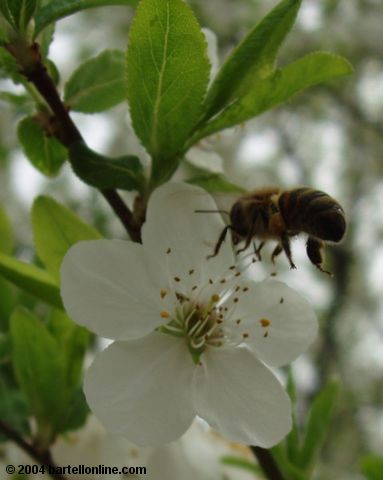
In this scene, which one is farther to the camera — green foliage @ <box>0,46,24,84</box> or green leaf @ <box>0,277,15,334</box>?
green leaf @ <box>0,277,15,334</box>

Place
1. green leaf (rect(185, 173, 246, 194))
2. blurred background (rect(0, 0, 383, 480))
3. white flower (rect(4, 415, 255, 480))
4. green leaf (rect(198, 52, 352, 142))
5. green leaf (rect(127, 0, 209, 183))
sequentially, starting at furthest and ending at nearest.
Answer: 1. blurred background (rect(0, 0, 383, 480))
2. white flower (rect(4, 415, 255, 480))
3. green leaf (rect(185, 173, 246, 194))
4. green leaf (rect(198, 52, 352, 142))
5. green leaf (rect(127, 0, 209, 183))

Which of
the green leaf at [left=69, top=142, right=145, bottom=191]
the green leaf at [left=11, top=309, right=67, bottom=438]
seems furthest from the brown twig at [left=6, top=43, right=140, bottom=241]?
the green leaf at [left=11, top=309, right=67, bottom=438]

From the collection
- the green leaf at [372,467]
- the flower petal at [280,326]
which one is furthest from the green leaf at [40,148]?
the green leaf at [372,467]

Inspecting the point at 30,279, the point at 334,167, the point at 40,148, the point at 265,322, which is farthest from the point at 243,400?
the point at 334,167

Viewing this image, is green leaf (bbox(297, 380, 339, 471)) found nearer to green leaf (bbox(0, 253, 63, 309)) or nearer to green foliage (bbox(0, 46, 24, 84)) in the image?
green leaf (bbox(0, 253, 63, 309))

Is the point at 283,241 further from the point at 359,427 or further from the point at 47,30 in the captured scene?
the point at 359,427

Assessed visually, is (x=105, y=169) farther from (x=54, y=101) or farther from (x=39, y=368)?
(x=39, y=368)
